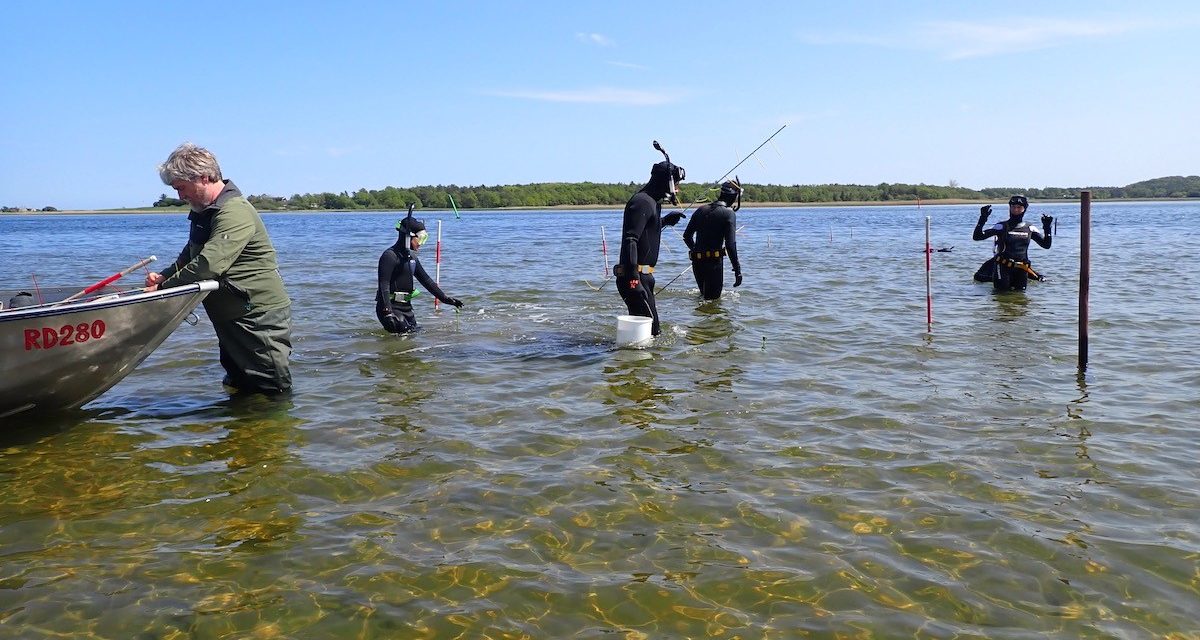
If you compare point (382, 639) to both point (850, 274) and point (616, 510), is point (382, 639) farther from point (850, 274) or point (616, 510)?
point (850, 274)

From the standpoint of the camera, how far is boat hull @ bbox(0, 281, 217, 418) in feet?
20.3

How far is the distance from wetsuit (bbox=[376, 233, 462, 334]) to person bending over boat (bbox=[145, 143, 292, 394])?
3091 mm

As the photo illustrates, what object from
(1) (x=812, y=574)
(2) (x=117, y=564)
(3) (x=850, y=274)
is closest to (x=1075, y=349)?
(1) (x=812, y=574)

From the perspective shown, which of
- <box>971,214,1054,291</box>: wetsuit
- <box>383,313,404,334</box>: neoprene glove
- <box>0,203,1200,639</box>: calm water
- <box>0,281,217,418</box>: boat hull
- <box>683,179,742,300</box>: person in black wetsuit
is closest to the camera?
<box>0,203,1200,639</box>: calm water

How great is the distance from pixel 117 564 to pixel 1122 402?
8130 millimetres

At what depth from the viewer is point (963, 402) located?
797 cm

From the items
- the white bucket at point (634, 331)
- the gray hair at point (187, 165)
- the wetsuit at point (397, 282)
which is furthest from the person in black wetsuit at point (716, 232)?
the gray hair at point (187, 165)

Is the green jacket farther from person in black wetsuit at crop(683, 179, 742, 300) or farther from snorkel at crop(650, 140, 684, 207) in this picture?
person in black wetsuit at crop(683, 179, 742, 300)

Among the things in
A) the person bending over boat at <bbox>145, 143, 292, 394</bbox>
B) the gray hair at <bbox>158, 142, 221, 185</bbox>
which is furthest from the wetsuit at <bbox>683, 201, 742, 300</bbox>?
the gray hair at <bbox>158, 142, 221, 185</bbox>

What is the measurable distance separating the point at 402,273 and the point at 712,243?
18.7 feet

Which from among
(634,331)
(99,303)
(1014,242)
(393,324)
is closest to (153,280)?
(99,303)

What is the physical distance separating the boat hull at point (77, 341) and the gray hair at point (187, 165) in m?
0.84

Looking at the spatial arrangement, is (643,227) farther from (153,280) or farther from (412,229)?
(153,280)

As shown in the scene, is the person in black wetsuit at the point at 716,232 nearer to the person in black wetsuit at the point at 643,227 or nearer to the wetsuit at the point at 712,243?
the wetsuit at the point at 712,243
